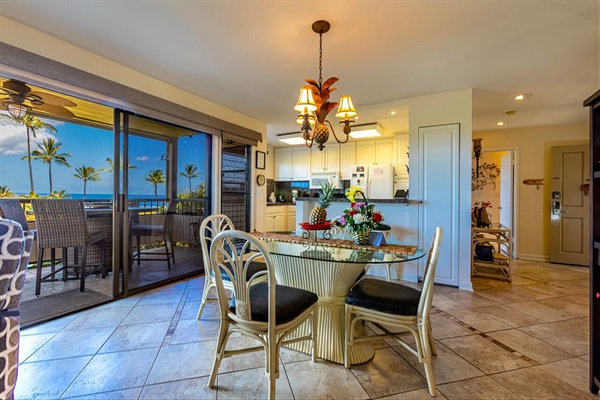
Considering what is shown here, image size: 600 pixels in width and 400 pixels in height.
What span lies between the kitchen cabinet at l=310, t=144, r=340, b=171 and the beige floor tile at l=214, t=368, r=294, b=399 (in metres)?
4.70

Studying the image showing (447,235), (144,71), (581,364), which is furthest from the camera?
(447,235)

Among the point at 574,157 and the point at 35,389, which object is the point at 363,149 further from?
the point at 35,389

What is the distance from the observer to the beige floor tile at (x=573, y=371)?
1.53 metres

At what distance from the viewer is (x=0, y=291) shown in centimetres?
88

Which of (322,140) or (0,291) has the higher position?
(322,140)

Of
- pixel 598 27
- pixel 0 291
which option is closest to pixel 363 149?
pixel 598 27

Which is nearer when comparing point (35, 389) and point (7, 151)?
point (35, 389)

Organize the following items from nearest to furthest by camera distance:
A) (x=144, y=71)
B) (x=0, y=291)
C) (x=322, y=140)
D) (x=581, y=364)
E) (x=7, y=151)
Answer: (x=0, y=291) → (x=581, y=364) → (x=322, y=140) → (x=144, y=71) → (x=7, y=151)

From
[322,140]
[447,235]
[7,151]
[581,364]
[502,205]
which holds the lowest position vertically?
[581,364]

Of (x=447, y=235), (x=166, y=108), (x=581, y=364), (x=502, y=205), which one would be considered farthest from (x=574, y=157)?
(x=166, y=108)

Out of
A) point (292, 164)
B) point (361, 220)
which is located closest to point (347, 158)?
point (292, 164)

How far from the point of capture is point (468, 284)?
3100 millimetres

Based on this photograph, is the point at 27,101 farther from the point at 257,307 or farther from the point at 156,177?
the point at 257,307

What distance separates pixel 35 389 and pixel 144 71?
2.71 metres
